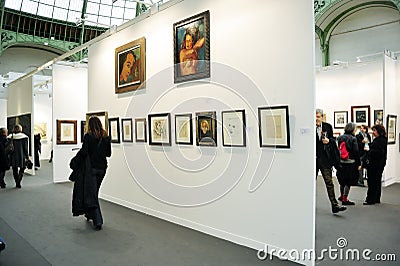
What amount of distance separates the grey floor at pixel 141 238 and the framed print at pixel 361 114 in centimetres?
394

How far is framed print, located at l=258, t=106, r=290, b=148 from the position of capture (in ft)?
13.2

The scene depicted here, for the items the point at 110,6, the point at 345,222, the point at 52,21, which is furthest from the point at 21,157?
the point at 110,6

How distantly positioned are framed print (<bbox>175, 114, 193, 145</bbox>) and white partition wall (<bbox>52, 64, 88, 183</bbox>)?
614cm

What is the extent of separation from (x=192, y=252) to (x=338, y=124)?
8.51 meters

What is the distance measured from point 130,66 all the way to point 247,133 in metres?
3.43

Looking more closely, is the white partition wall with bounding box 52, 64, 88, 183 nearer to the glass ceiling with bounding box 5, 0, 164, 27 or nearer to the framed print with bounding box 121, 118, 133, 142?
the framed print with bounding box 121, 118, 133, 142

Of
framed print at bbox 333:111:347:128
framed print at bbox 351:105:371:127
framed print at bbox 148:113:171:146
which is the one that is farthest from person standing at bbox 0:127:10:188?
framed print at bbox 351:105:371:127

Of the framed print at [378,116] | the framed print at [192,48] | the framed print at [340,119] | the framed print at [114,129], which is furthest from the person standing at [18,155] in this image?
the framed print at [378,116]

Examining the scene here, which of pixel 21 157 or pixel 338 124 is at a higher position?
pixel 338 124

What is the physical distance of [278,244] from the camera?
4.09 m

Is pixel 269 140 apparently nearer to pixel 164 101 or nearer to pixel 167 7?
pixel 164 101

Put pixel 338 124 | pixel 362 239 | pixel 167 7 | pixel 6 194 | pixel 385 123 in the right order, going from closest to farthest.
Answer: pixel 362 239 → pixel 167 7 → pixel 6 194 → pixel 385 123 → pixel 338 124

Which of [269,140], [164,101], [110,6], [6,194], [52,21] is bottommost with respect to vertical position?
[6,194]

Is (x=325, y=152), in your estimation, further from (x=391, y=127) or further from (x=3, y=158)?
(x=3, y=158)
